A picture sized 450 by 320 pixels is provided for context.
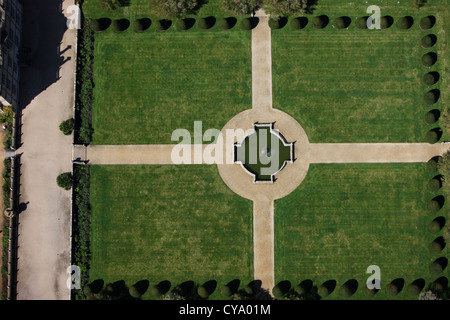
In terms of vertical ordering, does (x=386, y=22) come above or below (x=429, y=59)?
above

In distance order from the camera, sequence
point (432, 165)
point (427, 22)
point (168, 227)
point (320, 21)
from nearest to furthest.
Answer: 1. point (432, 165)
2. point (168, 227)
3. point (427, 22)
4. point (320, 21)

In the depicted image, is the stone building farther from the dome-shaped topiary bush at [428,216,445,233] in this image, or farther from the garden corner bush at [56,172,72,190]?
the dome-shaped topiary bush at [428,216,445,233]

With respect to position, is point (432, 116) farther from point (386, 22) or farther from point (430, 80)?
point (386, 22)

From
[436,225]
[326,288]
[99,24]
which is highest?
[99,24]

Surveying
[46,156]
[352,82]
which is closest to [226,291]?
[46,156]

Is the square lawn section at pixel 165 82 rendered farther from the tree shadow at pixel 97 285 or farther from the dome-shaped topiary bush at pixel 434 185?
the dome-shaped topiary bush at pixel 434 185
